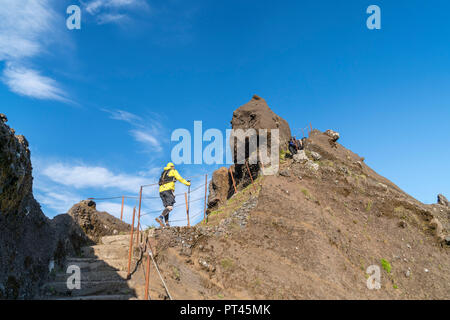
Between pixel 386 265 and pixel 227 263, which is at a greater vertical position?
pixel 227 263

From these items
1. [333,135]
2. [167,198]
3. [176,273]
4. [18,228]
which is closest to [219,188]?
[333,135]

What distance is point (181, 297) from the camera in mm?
9422

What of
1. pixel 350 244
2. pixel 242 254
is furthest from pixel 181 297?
pixel 350 244

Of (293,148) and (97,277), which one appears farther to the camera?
(293,148)

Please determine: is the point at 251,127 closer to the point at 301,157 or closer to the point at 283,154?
the point at 283,154

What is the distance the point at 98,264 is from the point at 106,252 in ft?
2.96

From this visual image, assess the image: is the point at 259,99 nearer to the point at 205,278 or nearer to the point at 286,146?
the point at 286,146

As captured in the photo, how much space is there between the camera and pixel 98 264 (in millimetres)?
10250

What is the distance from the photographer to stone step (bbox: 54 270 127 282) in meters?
9.50

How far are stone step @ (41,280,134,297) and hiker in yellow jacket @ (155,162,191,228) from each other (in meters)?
3.28

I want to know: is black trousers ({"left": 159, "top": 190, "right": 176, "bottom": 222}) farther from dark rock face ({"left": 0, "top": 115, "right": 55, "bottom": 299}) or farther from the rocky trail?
dark rock face ({"left": 0, "top": 115, "right": 55, "bottom": 299})

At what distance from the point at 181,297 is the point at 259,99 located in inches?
639

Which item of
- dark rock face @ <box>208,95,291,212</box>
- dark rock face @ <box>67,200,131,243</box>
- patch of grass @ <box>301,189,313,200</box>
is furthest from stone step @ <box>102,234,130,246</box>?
patch of grass @ <box>301,189,313,200</box>
